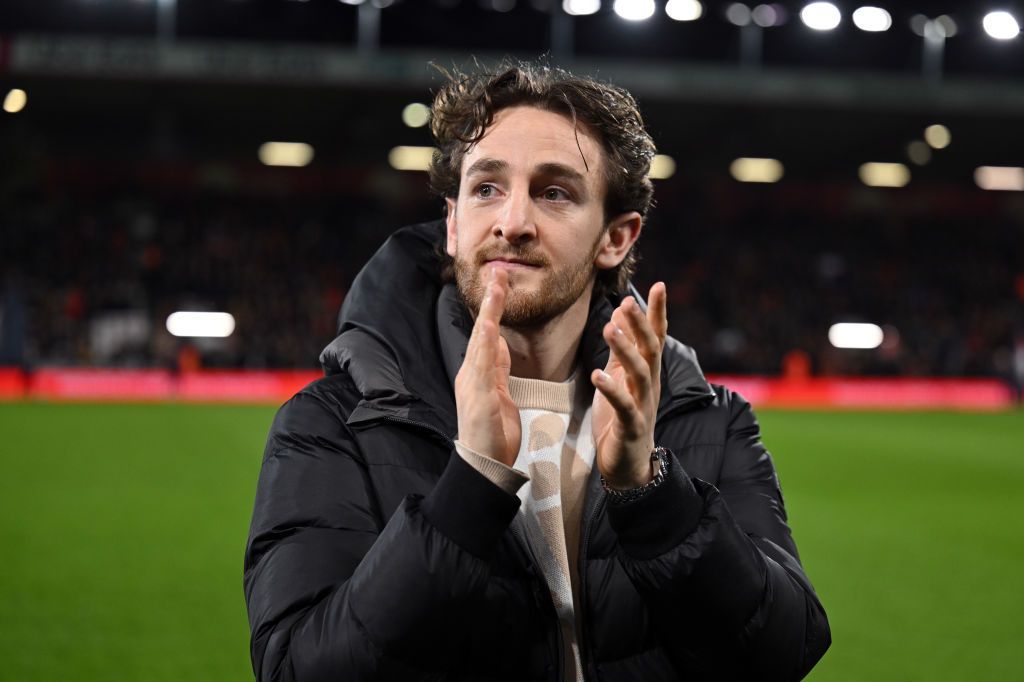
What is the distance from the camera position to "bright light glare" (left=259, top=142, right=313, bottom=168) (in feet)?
107

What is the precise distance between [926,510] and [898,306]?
77.2 ft

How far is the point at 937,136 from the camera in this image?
31.5 metres

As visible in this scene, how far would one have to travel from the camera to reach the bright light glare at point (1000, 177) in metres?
34.4

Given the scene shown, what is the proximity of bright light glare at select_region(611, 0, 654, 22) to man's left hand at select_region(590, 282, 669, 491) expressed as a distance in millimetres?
27822

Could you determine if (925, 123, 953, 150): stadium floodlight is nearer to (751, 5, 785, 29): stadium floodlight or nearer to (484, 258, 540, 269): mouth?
(751, 5, 785, 29): stadium floodlight

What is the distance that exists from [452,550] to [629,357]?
0.46 m

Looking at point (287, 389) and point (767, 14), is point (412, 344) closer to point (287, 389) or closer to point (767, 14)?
point (287, 389)

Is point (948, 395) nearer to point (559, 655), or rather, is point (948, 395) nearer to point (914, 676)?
point (914, 676)

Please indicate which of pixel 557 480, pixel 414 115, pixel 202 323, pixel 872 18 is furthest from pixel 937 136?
pixel 557 480

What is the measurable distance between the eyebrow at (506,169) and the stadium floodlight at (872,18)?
28872 mm

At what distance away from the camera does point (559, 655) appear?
217 centimetres

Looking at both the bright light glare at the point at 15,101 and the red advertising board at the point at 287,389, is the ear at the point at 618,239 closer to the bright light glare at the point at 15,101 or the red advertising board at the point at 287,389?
the red advertising board at the point at 287,389

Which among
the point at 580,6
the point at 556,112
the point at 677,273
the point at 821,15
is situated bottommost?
the point at 556,112

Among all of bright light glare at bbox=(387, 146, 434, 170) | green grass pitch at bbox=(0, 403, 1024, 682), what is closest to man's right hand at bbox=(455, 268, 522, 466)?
green grass pitch at bbox=(0, 403, 1024, 682)
